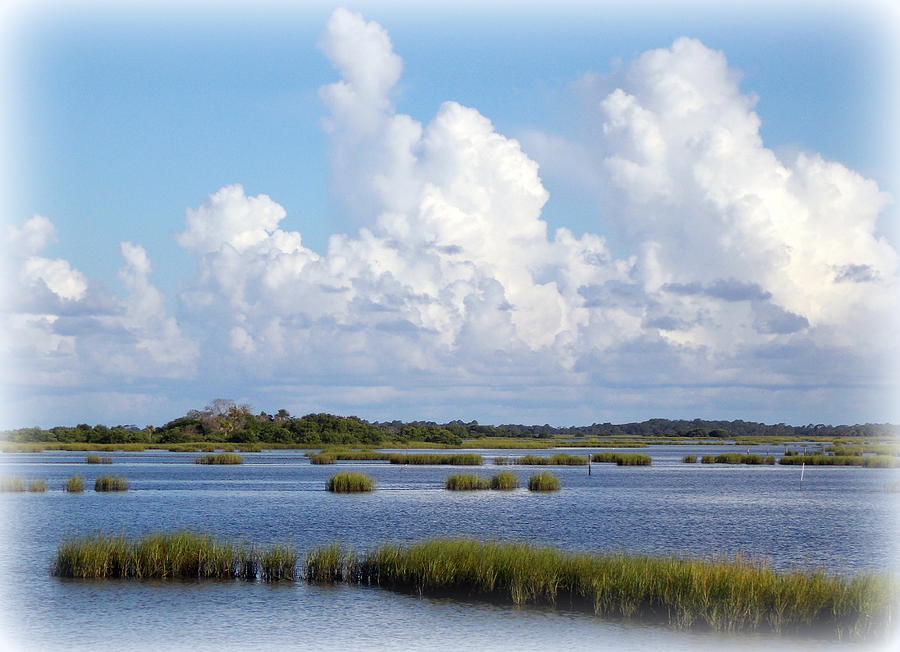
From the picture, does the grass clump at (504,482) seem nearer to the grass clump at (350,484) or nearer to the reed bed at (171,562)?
the grass clump at (350,484)

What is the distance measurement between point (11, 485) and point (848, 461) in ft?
230

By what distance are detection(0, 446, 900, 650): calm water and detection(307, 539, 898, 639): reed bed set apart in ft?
2.34

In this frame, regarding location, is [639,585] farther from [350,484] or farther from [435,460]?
[435,460]

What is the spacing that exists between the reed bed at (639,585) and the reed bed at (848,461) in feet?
220

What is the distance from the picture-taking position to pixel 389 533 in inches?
1377

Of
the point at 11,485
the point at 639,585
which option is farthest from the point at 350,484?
the point at 639,585

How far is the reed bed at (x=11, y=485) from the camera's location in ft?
163

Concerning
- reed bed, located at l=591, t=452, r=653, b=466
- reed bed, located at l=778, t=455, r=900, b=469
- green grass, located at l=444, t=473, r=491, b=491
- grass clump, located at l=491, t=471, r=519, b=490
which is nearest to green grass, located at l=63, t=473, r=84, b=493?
green grass, located at l=444, t=473, r=491, b=491

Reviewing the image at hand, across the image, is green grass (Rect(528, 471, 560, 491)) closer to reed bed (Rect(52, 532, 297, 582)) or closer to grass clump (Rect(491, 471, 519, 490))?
grass clump (Rect(491, 471, 519, 490))

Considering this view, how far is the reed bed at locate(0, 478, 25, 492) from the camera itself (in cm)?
4966

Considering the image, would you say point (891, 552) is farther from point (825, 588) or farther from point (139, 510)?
point (139, 510)

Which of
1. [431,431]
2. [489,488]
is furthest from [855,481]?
[431,431]

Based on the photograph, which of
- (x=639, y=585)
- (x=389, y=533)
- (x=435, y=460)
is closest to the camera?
(x=639, y=585)

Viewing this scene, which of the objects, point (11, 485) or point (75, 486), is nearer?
point (11, 485)
